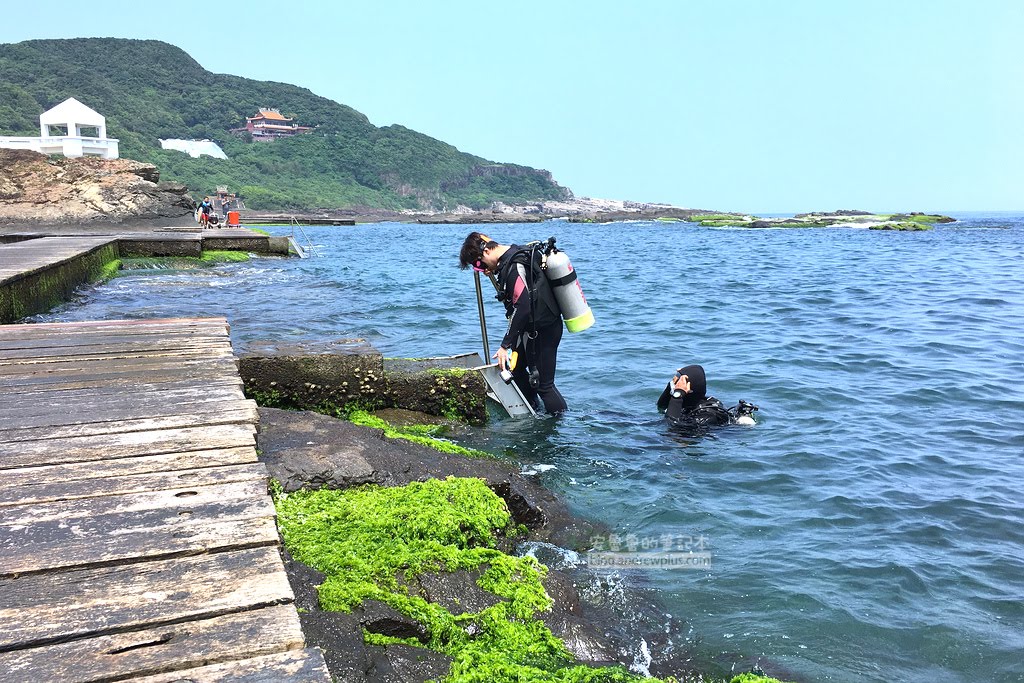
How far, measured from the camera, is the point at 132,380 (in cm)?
443

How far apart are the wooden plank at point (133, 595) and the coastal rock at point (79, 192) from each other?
2909 centimetres

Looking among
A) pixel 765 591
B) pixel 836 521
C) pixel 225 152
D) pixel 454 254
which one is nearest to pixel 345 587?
pixel 765 591

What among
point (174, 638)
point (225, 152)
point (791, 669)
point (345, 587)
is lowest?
point (791, 669)

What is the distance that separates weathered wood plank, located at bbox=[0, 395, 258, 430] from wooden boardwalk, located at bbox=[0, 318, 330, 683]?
0.03 ft

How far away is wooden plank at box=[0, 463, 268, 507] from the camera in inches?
106

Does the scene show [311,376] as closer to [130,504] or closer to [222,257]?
[130,504]

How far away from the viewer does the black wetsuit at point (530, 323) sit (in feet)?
22.6

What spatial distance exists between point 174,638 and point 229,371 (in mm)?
3004

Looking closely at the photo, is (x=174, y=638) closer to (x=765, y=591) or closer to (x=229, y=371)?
(x=229, y=371)

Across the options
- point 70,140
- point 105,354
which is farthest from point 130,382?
point 70,140

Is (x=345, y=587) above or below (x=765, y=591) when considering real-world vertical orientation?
above

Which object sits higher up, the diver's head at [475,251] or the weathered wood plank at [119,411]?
the diver's head at [475,251]

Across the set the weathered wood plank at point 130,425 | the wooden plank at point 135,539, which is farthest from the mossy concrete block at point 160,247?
the wooden plank at point 135,539

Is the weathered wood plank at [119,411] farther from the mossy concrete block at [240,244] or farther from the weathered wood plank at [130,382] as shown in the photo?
the mossy concrete block at [240,244]
